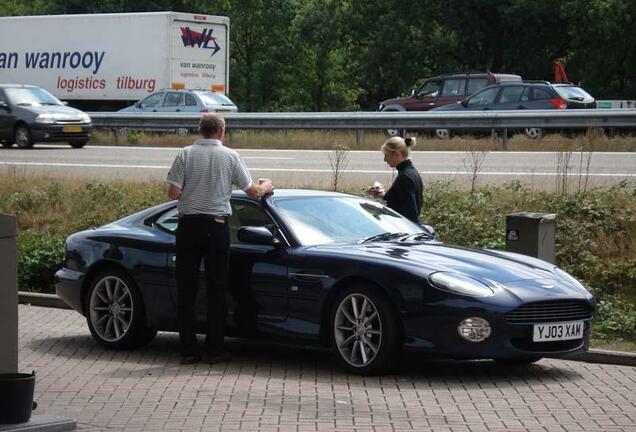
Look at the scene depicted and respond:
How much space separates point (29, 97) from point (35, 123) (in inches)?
54.4

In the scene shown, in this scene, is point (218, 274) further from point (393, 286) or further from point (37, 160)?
point (37, 160)

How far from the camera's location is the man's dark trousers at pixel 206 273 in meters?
10.2

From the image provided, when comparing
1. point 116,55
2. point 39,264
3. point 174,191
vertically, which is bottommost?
point 39,264

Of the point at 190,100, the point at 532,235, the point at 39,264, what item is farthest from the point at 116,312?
the point at 190,100

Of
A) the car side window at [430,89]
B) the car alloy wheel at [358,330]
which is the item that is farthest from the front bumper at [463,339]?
the car side window at [430,89]

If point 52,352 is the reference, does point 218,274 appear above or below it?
above

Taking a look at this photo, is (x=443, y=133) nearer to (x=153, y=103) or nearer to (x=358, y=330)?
(x=153, y=103)

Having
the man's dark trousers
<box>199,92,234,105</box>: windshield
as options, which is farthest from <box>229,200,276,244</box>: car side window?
<box>199,92,234,105</box>: windshield

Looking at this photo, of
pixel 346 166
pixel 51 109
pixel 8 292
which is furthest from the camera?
pixel 51 109

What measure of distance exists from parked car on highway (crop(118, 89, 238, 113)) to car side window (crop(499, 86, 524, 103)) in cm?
801

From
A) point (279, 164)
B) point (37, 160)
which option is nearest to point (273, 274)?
point (279, 164)

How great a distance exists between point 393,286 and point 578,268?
5312 millimetres

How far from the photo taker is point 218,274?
400 inches

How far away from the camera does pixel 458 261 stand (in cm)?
980
